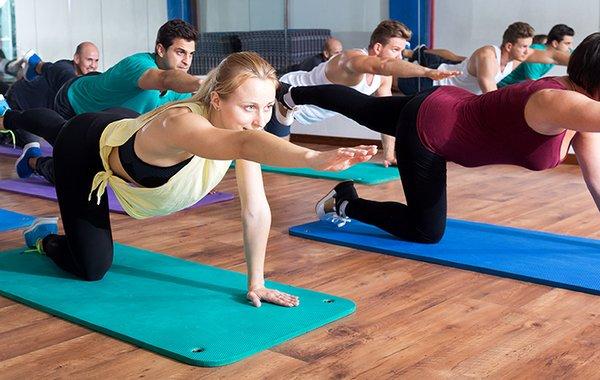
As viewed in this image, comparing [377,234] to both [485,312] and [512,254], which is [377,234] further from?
[485,312]

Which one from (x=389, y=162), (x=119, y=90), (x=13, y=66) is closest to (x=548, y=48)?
(x=389, y=162)

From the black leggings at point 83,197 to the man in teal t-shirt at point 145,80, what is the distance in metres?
1.11

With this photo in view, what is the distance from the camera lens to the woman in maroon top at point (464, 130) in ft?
8.39

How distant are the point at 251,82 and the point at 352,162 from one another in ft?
1.76

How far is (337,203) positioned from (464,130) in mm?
887

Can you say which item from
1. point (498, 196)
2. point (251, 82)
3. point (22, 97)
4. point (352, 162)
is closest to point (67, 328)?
point (251, 82)

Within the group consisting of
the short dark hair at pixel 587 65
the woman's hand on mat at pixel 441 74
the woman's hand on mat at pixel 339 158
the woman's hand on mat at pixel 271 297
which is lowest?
the woman's hand on mat at pixel 271 297

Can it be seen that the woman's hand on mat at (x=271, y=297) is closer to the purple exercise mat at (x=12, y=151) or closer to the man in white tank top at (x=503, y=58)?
the man in white tank top at (x=503, y=58)

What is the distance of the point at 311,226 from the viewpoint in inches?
147

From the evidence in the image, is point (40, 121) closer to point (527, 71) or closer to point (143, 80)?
point (143, 80)

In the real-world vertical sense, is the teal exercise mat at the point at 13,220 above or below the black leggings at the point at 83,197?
below

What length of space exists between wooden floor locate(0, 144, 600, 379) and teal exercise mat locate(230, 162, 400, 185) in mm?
1217

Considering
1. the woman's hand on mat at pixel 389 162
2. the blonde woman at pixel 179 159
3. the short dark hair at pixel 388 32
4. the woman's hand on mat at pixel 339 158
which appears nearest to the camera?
the woman's hand on mat at pixel 339 158

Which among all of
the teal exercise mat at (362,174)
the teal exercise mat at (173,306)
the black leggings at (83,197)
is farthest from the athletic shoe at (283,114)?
the black leggings at (83,197)
